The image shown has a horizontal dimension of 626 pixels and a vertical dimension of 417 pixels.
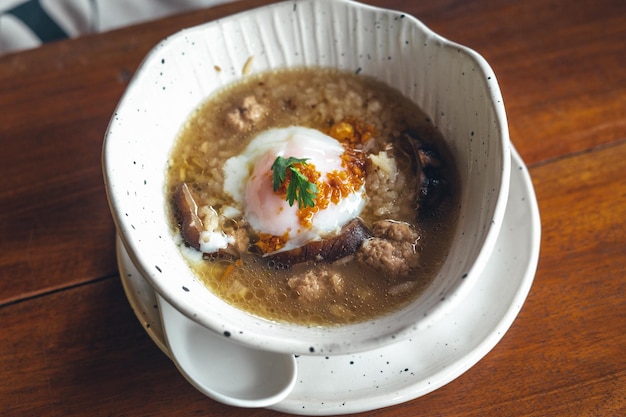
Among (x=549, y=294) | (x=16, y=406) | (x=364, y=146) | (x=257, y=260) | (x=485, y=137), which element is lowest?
(x=16, y=406)

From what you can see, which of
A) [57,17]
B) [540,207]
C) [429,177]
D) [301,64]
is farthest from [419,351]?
[57,17]

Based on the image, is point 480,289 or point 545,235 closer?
point 480,289

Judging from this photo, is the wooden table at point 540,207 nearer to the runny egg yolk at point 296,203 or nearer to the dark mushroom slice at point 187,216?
the dark mushroom slice at point 187,216

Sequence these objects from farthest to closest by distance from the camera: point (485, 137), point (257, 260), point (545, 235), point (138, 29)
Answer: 1. point (138, 29)
2. point (545, 235)
3. point (257, 260)
4. point (485, 137)

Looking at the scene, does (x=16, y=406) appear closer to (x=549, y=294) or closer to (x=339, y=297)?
(x=339, y=297)

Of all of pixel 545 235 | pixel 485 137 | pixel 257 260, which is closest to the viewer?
pixel 485 137

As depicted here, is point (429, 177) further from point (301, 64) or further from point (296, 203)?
point (301, 64)

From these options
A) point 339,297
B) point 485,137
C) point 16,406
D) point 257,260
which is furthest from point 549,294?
point 16,406

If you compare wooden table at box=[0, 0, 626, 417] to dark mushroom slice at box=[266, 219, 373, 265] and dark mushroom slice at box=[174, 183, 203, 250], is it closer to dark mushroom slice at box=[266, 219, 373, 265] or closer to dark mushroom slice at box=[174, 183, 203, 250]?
dark mushroom slice at box=[174, 183, 203, 250]
